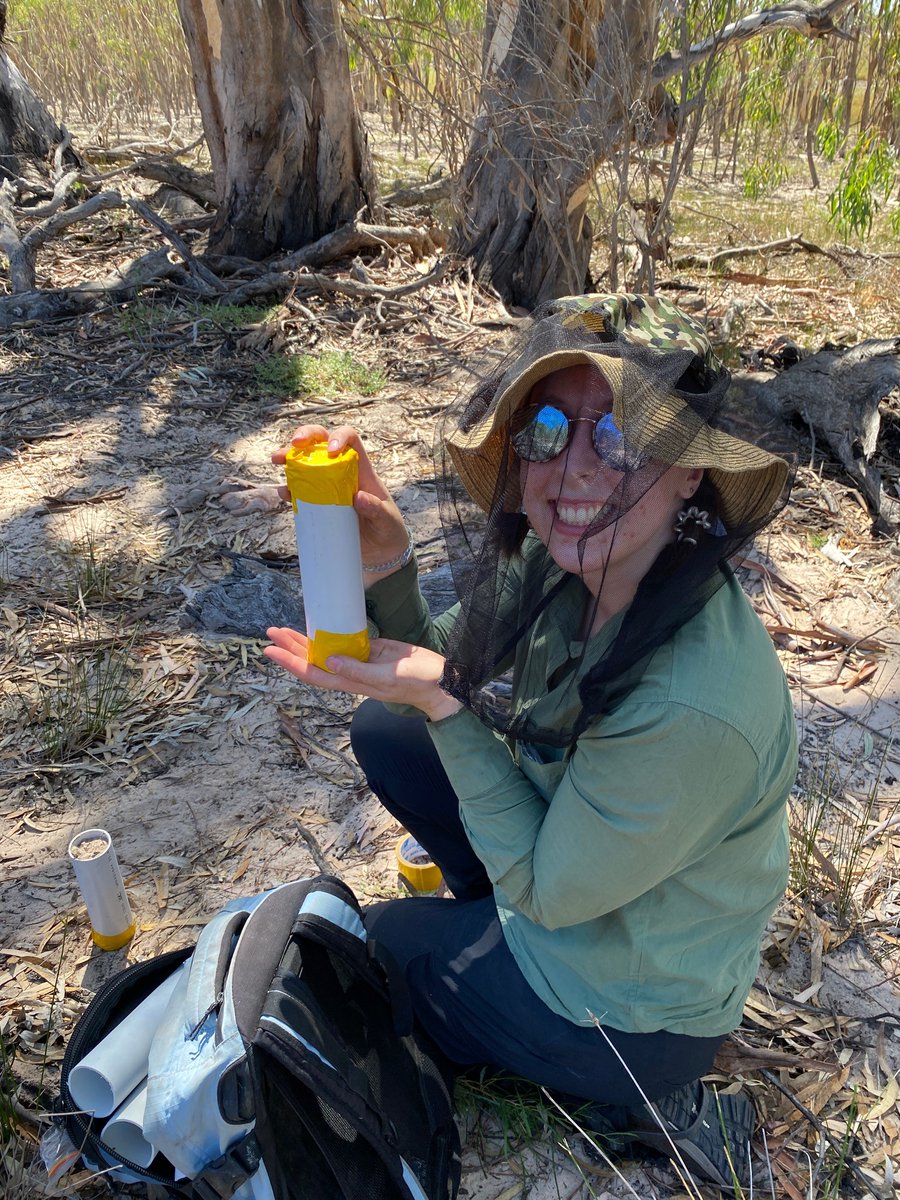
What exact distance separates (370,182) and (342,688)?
270 inches

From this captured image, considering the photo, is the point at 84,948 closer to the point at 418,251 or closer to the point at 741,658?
the point at 741,658

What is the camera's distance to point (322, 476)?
146 centimetres

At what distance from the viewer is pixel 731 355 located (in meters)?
5.33

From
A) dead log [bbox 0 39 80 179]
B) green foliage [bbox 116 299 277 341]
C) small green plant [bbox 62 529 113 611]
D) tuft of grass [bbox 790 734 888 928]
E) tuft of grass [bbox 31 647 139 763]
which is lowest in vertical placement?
tuft of grass [bbox 790 734 888 928]

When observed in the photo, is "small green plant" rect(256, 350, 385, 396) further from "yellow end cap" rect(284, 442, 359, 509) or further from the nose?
the nose

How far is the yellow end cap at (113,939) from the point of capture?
234cm

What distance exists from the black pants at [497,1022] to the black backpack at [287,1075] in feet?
0.25

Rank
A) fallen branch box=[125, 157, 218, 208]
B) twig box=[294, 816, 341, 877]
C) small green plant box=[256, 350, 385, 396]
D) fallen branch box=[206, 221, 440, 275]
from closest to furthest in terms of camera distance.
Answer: twig box=[294, 816, 341, 877]
small green plant box=[256, 350, 385, 396]
fallen branch box=[206, 221, 440, 275]
fallen branch box=[125, 157, 218, 208]

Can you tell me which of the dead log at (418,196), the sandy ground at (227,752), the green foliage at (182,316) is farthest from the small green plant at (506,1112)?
the dead log at (418,196)

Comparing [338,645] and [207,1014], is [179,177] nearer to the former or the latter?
[338,645]

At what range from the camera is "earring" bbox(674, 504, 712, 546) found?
1.41m

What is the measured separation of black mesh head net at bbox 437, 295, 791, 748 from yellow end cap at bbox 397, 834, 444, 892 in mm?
1005

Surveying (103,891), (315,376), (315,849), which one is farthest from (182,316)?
Answer: (103,891)

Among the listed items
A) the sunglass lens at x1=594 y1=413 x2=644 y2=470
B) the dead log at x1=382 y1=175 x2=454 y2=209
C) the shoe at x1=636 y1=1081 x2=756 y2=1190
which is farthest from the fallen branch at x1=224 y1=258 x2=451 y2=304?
the shoe at x1=636 y1=1081 x2=756 y2=1190
